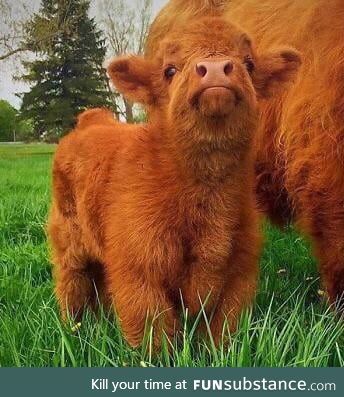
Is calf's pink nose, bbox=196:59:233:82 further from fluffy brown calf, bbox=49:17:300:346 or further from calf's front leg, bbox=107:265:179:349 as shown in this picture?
calf's front leg, bbox=107:265:179:349

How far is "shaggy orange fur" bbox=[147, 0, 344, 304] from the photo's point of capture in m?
2.45

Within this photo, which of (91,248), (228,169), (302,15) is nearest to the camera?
(228,169)

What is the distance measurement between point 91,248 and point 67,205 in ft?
0.63

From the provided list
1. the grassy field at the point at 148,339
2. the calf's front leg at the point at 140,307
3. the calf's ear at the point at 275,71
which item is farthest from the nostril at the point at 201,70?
the grassy field at the point at 148,339

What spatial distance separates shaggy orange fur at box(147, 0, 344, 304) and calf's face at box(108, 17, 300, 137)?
409mm

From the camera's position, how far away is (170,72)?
6.50 feet

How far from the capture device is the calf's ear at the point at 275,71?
6.70 feet

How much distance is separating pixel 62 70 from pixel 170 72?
973 millimetres

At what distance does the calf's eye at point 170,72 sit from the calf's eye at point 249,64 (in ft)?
0.56

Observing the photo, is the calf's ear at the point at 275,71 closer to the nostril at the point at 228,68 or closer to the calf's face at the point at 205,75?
the calf's face at the point at 205,75

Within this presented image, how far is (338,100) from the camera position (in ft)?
7.91

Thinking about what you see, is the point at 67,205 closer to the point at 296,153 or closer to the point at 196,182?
the point at 196,182

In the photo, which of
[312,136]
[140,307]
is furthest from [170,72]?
[312,136]

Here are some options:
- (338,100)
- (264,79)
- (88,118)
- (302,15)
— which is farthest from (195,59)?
(302,15)
